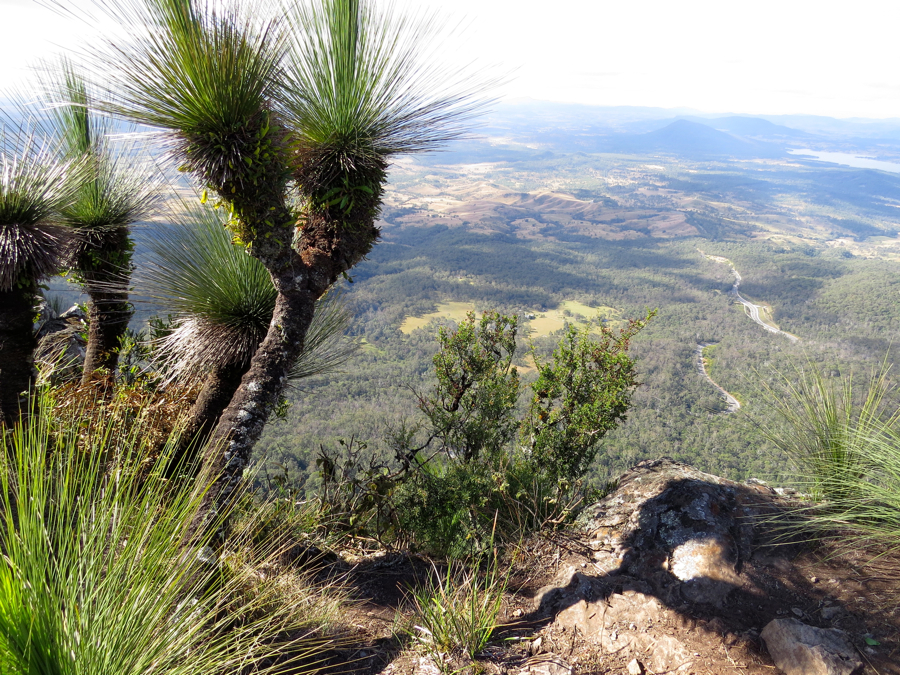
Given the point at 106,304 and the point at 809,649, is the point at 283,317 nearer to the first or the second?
the point at 106,304

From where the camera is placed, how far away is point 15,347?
3602mm

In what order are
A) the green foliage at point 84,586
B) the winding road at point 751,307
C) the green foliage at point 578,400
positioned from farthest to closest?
the winding road at point 751,307 < the green foliage at point 578,400 < the green foliage at point 84,586

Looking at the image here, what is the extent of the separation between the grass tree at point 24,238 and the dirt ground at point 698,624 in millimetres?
3179

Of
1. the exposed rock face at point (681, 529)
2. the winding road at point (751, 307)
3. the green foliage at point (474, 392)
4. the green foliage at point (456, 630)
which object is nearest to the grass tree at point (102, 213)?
the green foliage at point (474, 392)

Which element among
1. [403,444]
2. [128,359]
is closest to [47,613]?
[403,444]

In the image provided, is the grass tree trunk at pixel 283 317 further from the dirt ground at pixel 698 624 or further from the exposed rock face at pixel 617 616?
the exposed rock face at pixel 617 616

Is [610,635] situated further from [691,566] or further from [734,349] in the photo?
[734,349]

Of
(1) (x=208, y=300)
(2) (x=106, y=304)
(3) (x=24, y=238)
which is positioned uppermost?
(3) (x=24, y=238)

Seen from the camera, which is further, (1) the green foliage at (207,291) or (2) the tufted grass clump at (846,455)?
(1) the green foliage at (207,291)

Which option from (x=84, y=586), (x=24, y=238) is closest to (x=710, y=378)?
(x=24, y=238)

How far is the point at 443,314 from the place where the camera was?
217 ft

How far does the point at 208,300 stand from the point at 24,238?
1423 mm

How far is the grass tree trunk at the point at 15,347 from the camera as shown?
354cm

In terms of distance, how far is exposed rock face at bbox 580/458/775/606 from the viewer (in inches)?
103
